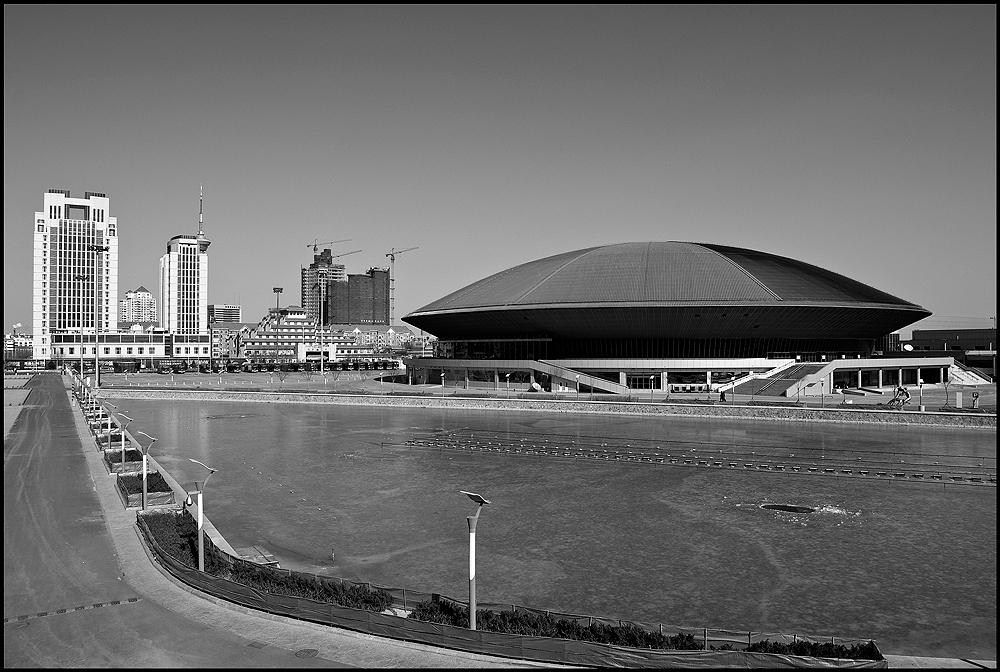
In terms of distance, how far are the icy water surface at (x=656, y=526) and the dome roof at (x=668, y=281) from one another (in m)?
30.1

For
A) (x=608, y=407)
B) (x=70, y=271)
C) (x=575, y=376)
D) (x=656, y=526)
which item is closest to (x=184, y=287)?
A: (x=70, y=271)

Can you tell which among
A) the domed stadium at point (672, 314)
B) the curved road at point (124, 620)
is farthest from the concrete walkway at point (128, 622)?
the domed stadium at point (672, 314)

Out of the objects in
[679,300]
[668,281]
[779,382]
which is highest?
[668,281]

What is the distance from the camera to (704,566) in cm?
1748

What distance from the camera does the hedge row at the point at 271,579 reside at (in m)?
14.0

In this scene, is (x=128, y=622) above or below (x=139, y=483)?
below

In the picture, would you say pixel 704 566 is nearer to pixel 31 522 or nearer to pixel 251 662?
pixel 251 662

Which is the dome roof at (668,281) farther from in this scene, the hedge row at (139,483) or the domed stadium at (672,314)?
the hedge row at (139,483)

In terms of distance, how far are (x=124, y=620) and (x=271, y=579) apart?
2701mm

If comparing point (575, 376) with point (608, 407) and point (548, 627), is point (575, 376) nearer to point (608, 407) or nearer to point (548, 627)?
point (608, 407)

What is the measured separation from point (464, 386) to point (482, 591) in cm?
6297

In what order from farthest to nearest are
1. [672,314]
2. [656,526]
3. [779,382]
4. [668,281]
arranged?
1. [668,281]
2. [672,314]
3. [779,382]
4. [656,526]

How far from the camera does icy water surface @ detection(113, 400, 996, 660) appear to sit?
15.1 metres

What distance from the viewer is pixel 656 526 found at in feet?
70.1
